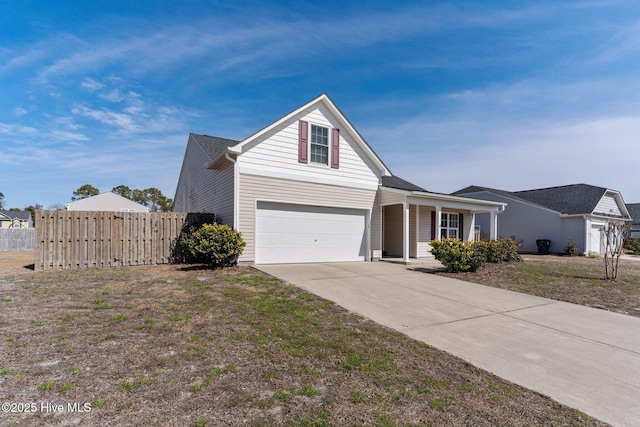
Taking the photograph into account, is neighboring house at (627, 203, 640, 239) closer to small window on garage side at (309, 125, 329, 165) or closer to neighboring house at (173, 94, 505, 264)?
neighboring house at (173, 94, 505, 264)

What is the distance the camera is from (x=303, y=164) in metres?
12.4

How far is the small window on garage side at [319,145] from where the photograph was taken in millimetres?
12703

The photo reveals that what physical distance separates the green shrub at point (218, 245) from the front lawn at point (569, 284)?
725 centimetres

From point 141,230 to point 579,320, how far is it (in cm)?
1245

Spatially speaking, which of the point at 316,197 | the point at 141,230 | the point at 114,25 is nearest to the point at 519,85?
the point at 316,197

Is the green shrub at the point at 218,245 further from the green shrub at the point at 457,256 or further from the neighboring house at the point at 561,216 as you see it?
the neighboring house at the point at 561,216

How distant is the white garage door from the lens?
38.2 feet

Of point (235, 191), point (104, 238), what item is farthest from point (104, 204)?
point (235, 191)

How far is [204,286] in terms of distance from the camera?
7566mm

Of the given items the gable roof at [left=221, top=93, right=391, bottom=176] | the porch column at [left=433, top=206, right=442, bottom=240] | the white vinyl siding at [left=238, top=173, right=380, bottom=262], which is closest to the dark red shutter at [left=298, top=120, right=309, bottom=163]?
the gable roof at [left=221, top=93, right=391, bottom=176]

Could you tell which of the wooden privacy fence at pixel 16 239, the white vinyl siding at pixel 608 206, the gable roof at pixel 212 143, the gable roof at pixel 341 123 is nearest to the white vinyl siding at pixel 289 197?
the gable roof at pixel 341 123

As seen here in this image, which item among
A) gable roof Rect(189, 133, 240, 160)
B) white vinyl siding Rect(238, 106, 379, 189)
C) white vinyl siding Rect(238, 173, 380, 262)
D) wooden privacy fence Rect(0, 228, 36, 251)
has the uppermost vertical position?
gable roof Rect(189, 133, 240, 160)

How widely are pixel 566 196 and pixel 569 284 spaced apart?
69.4 ft

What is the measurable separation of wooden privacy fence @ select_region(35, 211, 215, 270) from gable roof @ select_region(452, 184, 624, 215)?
25298mm
